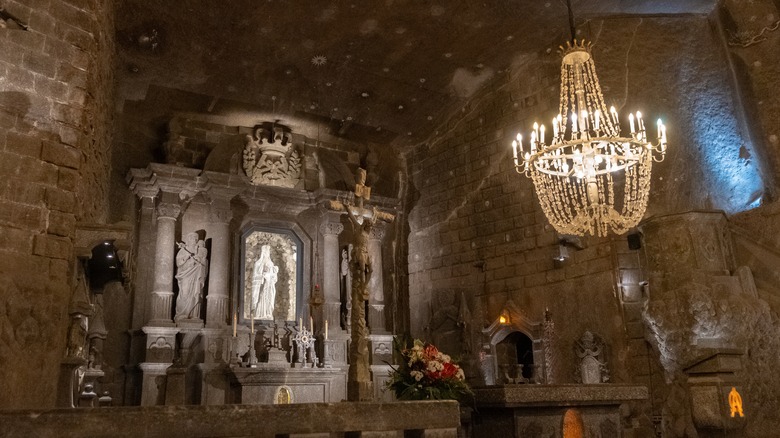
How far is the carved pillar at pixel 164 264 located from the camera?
930 centimetres

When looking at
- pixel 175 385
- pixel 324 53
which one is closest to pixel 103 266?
pixel 175 385

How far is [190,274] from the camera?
9.77 metres

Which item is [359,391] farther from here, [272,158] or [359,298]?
[272,158]

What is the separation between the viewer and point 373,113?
11797 mm

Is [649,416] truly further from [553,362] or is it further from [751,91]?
[751,91]

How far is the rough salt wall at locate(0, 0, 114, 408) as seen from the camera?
4.91 meters

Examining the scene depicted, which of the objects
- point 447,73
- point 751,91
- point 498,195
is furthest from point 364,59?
point 751,91

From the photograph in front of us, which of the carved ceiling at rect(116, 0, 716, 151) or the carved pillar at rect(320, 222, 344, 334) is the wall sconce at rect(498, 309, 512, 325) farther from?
the carved ceiling at rect(116, 0, 716, 151)

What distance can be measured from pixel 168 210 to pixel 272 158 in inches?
84.8

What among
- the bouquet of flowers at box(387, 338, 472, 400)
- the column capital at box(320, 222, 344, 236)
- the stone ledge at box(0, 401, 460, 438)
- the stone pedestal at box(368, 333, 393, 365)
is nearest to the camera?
the stone ledge at box(0, 401, 460, 438)

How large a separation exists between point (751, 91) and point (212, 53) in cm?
781

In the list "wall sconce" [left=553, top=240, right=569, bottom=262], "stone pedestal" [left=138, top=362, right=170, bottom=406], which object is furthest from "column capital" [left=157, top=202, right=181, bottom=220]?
"wall sconce" [left=553, top=240, right=569, bottom=262]

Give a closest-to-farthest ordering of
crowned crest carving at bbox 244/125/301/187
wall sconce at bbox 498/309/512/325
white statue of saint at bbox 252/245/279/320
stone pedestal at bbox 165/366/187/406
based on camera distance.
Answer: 1. stone pedestal at bbox 165/366/187/406
2. wall sconce at bbox 498/309/512/325
3. white statue of saint at bbox 252/245/279/320
4. crowned crest carving at bbox 244/125/301/187

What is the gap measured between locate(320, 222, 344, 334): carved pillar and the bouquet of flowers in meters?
5.94
